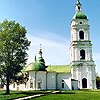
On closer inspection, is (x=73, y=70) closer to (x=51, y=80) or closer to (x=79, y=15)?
(x=51, y=80)

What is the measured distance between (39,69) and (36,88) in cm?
388

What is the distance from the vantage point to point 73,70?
52.8 m

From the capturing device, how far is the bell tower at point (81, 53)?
2076 inches

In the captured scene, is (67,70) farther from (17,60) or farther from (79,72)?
(17,60)

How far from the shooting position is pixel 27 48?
3850 centimetres

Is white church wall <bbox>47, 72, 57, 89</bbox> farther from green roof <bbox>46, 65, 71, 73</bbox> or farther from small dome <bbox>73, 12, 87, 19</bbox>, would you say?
small dome <bbox>73, 12, 87, 19</bbox>

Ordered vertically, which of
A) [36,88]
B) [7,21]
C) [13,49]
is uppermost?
[7,21]

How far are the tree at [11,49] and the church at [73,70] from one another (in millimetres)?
10305

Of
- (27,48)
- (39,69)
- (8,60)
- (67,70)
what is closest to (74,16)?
(67,70)

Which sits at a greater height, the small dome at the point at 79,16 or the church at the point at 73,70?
the small dome at the point at 79,16

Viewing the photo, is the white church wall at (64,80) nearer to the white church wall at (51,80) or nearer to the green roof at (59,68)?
the green roof at (59,68)

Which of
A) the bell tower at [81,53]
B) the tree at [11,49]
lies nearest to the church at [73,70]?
the bell tower at [81,53]

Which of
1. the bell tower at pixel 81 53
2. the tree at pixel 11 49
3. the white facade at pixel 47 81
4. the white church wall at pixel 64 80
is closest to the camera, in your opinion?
the tree at pixel 11 49

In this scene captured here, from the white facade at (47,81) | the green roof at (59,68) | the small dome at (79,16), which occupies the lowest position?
the white facade at (47,81)
